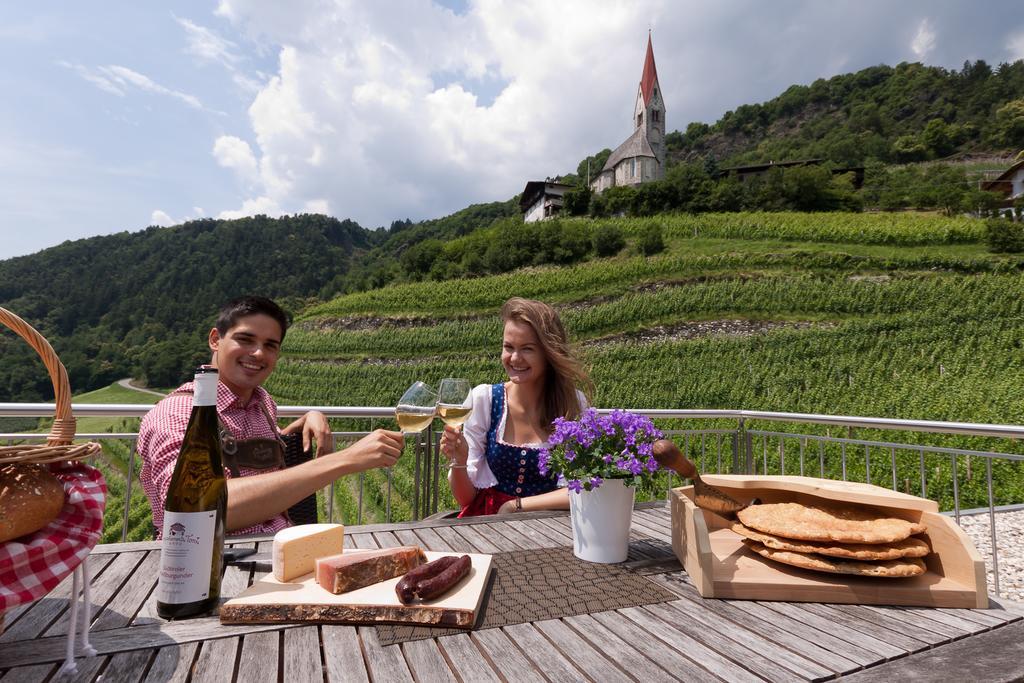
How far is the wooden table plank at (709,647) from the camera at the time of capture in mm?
843

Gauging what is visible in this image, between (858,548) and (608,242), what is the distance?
33632mm

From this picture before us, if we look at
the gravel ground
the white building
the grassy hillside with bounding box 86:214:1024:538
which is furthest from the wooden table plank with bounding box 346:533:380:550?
the white building

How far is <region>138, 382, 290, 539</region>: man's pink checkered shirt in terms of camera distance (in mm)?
1545

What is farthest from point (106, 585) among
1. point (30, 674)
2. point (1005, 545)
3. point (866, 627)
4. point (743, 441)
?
point (1005, 545)

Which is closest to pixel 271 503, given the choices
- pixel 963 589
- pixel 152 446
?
pixel 152 446

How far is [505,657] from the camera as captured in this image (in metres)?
0.88

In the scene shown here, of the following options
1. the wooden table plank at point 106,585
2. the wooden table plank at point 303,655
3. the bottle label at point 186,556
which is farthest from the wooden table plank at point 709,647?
the wooden table plank at point 106,585

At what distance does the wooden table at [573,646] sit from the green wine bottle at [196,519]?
0.05 metres

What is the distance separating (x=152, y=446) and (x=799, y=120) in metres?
97.8

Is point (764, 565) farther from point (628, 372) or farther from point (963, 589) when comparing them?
point (628, 372)

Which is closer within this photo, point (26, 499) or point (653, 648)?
point (26, 499)

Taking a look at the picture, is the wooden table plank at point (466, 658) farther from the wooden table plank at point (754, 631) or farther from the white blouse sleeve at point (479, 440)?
the white blouse sleeve at point (479, 440)

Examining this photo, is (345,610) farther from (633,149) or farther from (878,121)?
(878,121)

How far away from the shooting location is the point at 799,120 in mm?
80875
